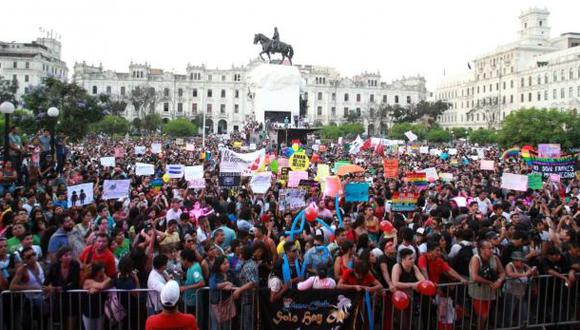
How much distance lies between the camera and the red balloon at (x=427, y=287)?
617 centimetres

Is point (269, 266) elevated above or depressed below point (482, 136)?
below

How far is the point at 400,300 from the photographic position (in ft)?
20.4

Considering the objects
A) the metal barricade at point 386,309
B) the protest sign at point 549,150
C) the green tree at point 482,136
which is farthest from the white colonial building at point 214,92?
the metal barricade at point 386,309

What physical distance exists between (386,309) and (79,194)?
6343 mm

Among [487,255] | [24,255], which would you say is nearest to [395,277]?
[487,255]

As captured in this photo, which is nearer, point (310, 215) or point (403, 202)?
point (310, 215)

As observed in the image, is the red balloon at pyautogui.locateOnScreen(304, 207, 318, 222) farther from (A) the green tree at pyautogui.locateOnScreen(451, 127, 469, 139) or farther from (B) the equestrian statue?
(A) the green tree at pyautogui.locateOnScreen(451, 127, 469, 139)

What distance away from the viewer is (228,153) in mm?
14227

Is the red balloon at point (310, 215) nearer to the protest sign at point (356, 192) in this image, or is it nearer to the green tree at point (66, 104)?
the protest sign at point (356, 192)

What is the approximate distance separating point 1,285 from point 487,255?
5.34 m

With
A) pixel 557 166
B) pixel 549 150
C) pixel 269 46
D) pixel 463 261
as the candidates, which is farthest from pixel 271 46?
pixel 463 261

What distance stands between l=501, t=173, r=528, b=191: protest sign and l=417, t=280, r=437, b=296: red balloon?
799 centimetres

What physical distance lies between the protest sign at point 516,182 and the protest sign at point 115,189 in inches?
335

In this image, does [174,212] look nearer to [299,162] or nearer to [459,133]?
[299,162]
